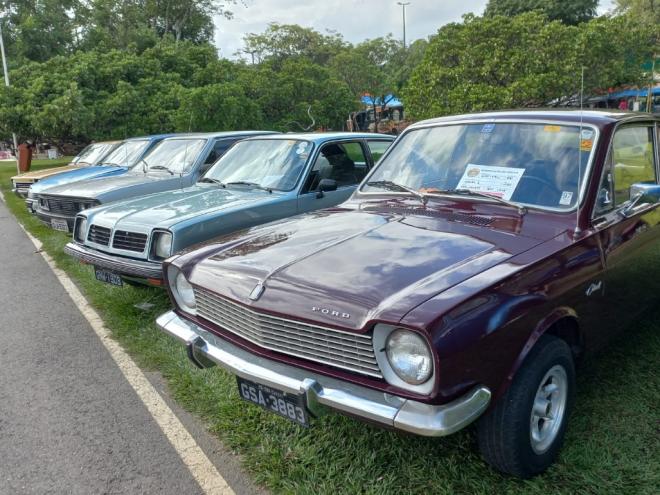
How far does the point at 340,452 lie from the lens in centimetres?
286

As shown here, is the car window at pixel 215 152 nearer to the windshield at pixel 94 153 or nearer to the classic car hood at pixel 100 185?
the classic car hood at pixel 100 185

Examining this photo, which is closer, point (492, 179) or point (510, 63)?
point (492, 179)

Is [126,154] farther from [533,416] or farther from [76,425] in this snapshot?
[533,416]

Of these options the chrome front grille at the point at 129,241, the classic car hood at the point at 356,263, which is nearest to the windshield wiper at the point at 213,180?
the chrome front grille at the point at 129,241

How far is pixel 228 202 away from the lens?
5.05m

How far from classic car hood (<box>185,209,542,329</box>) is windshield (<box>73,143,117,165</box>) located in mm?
9016

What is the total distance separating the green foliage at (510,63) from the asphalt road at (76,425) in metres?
14.0

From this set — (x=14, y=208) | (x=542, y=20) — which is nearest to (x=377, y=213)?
(x=14, y=208)

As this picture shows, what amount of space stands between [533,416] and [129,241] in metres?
3.63

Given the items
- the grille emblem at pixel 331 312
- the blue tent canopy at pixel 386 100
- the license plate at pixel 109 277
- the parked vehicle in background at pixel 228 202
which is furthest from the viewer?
the blue tent canopy at pixel 386 100

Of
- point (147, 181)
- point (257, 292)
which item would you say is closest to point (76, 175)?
point (147, 181)

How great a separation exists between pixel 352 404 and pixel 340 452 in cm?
79

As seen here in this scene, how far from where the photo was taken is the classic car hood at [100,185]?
22.8 feet

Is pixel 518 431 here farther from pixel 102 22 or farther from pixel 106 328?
pixel 102 22
